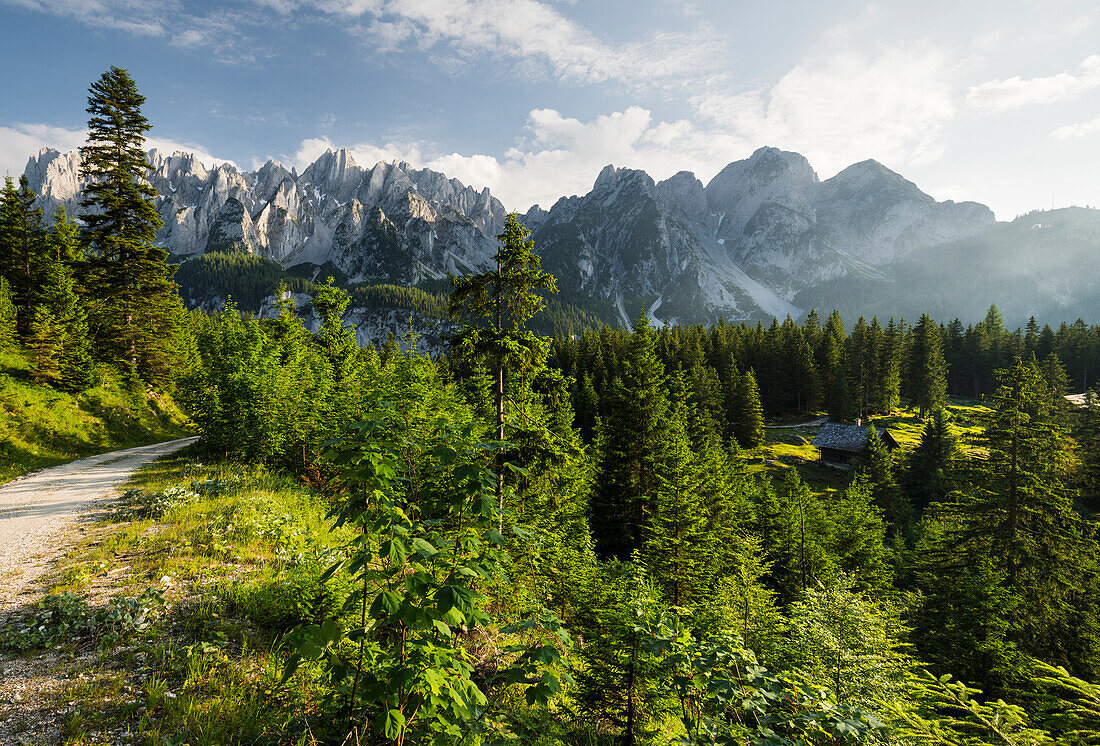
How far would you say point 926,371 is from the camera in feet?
216

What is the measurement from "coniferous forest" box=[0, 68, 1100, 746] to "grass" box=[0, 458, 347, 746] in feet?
0.61

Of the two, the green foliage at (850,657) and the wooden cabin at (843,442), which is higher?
the green foliage at (850,657)

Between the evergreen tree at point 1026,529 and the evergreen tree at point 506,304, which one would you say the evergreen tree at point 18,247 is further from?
the evergreen tree at point 1026,529

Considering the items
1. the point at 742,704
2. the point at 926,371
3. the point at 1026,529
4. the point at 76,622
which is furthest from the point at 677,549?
the point at 926,371

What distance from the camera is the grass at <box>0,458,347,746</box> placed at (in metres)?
4.59

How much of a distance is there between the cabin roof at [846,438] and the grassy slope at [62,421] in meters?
69.8

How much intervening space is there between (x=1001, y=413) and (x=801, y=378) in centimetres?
6168

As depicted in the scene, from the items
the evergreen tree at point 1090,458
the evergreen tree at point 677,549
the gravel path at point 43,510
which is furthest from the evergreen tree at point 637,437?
the evergreen tree at point 1090,458

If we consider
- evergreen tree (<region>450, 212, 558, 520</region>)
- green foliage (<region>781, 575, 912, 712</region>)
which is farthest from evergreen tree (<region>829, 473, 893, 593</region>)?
evergreen tree (<region>450, 212, 558, 520</region>)

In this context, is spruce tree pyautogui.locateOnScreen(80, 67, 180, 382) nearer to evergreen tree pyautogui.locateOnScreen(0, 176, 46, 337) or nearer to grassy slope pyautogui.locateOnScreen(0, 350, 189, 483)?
grassy slope pyautogui.locateOnScreen(0, 350, 189, 483)

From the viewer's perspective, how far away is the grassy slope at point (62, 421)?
17406mm

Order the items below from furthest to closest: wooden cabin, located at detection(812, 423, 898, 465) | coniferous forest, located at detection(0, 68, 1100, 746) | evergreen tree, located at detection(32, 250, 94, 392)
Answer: wooden cabin, located at detection(812, 423, 898, 465) → evergreen tree, located at detection(32, 250, 94, 392) → coniferous forest, located at detection(0, 68, 1100, 746)

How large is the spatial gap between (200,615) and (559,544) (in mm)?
8969

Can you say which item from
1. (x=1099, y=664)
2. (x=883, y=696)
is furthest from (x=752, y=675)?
(x=1099, y=664)
